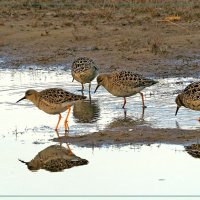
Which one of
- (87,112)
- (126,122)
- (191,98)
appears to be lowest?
(87,112)

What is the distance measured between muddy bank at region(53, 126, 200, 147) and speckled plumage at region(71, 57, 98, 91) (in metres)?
4.28

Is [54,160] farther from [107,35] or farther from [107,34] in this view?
[107,34]

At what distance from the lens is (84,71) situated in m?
17.3

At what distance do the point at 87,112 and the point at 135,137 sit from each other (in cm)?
256

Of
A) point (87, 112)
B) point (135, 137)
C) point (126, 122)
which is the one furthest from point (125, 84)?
point (135, 137)

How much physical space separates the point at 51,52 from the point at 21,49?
1111 millimetres

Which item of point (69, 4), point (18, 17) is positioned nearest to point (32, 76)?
point (18, 17)

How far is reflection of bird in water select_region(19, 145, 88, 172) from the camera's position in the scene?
11.2 meters

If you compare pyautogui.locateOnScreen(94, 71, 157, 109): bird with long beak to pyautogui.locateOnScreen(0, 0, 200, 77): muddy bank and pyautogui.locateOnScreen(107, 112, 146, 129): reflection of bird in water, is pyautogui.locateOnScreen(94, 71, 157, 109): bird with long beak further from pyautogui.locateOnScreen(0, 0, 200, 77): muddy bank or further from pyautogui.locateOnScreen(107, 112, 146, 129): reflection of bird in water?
pyautogui.locateOnScreen(0, 0, 200, 77): muddy bank

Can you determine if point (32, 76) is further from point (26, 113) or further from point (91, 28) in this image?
point (91, 28)

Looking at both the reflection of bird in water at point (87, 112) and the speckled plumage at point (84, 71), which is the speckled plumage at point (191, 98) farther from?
the speckled plumage at point (84, 71)

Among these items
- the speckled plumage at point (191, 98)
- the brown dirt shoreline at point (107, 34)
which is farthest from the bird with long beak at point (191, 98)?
the brown dirt shoreline at point (107, 34)

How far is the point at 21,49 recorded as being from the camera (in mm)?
23516

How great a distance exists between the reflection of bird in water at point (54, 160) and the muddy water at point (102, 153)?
117mm
